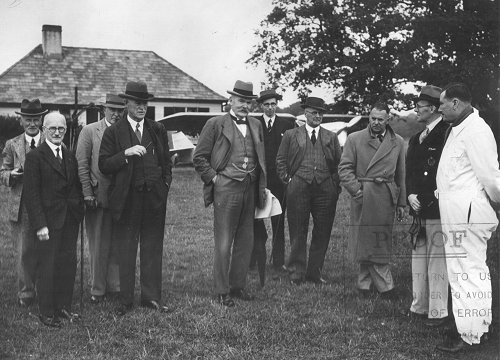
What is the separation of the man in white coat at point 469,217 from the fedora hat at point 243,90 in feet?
7.26

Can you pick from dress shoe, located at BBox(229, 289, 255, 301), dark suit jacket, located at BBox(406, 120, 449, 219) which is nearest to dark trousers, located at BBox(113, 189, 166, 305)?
dress shoe, located at BBox(229, 289, 255, 301)

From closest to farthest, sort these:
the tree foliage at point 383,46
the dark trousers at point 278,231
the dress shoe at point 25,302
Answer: the dress shoe at point 25,302 < the dark trousers at point 278,231 < the tree foliage at point 383,46

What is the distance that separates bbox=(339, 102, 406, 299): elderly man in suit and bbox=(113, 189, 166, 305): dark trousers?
2.13 metres

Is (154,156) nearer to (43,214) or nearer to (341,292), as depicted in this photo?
(43,214)

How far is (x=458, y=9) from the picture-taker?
26188 mm

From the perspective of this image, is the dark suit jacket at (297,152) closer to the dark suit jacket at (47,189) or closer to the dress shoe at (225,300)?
the dress shoe at (225,300)

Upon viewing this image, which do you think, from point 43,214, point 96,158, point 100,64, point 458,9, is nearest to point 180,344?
point 43,214

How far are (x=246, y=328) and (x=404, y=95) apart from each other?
2413 cm

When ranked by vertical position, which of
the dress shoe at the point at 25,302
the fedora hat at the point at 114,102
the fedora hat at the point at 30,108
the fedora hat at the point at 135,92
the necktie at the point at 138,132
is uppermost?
the fedora hat at the point at 135,92

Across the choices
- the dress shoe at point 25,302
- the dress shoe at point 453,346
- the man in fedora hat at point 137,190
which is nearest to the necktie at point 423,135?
the dress shoe at point 453,346

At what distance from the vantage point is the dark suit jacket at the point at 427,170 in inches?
233

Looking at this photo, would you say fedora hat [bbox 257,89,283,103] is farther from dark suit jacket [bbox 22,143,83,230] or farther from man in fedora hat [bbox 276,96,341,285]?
dark suit jacket [bbox 22,143,83,230]

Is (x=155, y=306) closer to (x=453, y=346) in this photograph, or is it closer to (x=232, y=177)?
(x=232, y=177)

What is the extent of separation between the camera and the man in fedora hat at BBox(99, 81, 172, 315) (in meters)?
6.11
